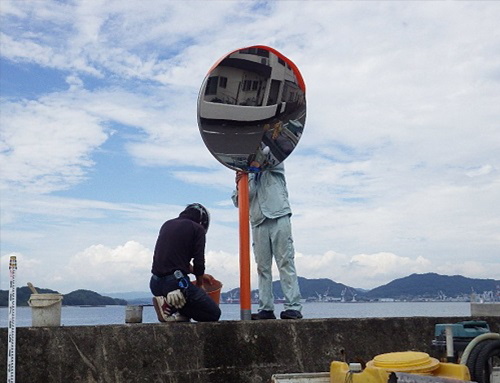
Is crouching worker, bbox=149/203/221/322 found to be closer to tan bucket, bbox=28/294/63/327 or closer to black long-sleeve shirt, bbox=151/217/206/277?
black long-sleeve shirt, bbox=151/217/206/277

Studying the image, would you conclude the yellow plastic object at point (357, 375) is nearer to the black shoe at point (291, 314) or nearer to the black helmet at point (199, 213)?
the black shoe at point (291, 314)

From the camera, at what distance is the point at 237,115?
7895mm

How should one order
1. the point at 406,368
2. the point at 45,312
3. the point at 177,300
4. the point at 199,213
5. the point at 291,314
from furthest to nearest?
the point at 291,314 → the point at 199,213 → the point at 177,300 → the point at 45,312 → the point at 406,368

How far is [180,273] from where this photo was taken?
22.1 ft

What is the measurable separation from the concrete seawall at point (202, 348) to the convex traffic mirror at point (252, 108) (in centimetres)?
218

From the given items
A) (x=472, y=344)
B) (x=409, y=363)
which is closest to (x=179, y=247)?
(x=409, y=363)

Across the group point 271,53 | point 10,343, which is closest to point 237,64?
point 271,53

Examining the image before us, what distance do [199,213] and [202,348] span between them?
154 centimetres

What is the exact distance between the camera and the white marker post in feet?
17.6

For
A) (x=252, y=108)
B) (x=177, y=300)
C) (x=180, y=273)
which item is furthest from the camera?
(x=252, y=108)

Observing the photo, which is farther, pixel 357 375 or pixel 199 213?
pixel 199 213

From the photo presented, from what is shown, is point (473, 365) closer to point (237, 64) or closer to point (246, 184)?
point (246, 184)

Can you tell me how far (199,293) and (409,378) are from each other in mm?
2868

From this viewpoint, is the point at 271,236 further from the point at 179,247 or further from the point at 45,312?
the point at 45,312
